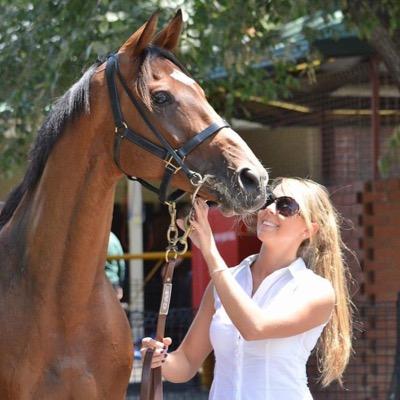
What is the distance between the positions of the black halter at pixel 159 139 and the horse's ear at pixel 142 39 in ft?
0.21

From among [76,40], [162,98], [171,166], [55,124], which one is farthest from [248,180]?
[76,40]

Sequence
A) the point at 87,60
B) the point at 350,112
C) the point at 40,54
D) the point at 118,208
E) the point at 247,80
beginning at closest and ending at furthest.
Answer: the point at 87,60, the point at 40,54, the point at 247,80, the point at 350,112, the point at 118,208

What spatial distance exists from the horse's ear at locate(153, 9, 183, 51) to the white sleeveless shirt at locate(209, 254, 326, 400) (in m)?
0.96

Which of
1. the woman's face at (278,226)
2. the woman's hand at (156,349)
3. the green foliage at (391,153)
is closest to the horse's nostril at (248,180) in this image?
the woman's face at (278,226)

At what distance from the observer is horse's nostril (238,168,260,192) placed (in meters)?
3.46

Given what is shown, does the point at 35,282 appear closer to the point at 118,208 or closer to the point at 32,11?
the point at 32,11

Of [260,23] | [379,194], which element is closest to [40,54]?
[260,23]

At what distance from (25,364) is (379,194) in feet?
18.2

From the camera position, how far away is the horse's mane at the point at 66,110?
12.1ft

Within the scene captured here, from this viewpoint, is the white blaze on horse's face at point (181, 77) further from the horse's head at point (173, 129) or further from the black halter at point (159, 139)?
the black halter at point (159, 139)

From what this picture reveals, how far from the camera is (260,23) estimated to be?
7777 mm

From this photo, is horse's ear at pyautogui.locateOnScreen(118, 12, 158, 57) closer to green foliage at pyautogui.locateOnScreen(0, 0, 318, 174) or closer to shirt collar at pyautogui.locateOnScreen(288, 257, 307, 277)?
shirt collar at pyautogui.locateOnScreen(288, 257, 307, 277)

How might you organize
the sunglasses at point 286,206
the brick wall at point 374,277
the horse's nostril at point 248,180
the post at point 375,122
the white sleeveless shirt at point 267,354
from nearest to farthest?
the horse's nostril at point 248,180 → the white sleeveless shirt at point 267,354 → the sunglasses at point 286,206 → the brick wall at point 374,277 → the post at point 375,122

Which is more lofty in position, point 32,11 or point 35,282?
point 32,11
